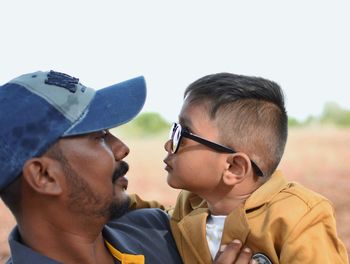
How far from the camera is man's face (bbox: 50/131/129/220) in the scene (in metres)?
2.55

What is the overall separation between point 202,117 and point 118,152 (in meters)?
0.44

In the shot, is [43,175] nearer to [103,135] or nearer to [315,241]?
[103,135]

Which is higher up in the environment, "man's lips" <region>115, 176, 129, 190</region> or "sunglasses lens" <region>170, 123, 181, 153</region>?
"sunglasses lens" <region>170, 123, 181, 153</region>

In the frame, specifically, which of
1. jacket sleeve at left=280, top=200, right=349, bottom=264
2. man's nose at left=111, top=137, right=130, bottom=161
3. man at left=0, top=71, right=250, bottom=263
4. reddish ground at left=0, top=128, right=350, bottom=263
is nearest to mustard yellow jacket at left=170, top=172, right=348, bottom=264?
jacket sleeve at left=280, top=200, right=349, bottom=264

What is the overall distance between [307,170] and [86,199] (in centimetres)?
992

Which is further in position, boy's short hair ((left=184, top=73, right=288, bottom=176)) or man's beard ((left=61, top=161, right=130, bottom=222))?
boy's short hair ((left=184, top=73, right=288, bottom=176))

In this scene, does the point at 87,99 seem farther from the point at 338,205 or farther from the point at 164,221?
the point at 338,205

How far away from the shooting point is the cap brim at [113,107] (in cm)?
256

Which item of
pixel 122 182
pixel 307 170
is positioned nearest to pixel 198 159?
pixel 122 182

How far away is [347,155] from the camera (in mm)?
13750

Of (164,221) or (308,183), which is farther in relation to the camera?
(308,183)

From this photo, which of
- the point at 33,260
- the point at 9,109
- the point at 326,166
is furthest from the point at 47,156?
the point at 326,166

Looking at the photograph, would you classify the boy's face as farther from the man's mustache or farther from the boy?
the man's mustache

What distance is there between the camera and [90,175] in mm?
2578
